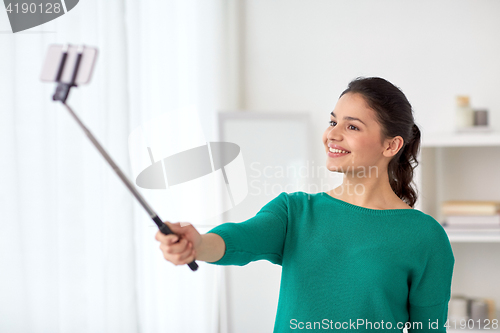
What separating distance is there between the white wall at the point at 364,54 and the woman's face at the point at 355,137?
4.24 feet

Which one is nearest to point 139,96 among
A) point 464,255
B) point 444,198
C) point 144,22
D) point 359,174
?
point 144,22

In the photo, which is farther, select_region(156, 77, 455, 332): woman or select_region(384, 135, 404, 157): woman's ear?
select_region(384, 135, 404, 157): woman's ear

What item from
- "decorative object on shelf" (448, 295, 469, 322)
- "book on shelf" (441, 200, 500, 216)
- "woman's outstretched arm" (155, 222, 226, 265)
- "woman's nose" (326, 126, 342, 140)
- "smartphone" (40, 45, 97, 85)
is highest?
"smartphone" (40, 45, 97, 85)

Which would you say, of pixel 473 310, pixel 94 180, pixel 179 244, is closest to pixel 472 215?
pixel 473 310

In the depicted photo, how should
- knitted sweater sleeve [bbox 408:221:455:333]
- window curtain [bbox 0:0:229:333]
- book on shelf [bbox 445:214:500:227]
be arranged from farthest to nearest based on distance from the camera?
book on shelf [bbox 445:214:500:227] < window curtain [bbox 0:0:229:333] < knitted sweater sleeve [bbox 408:221:455:333]

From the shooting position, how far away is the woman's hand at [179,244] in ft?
2.30

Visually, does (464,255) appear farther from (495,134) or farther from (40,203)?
(40,203)

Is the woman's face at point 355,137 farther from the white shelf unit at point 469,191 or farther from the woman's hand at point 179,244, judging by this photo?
the white shelf unit at point 469,191

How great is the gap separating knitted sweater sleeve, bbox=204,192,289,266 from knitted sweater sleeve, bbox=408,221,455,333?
0.33m

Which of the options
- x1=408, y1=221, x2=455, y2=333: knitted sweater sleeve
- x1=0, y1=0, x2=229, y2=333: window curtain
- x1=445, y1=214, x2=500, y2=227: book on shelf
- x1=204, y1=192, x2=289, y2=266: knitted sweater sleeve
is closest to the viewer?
x1=204, y1=192, x2=289, y2=266: knitted sweater sleeve

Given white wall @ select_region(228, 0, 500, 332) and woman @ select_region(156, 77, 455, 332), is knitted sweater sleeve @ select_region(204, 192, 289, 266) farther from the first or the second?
white wall @ select_region(228, 0, 500, 332)

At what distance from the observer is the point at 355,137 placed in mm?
1090

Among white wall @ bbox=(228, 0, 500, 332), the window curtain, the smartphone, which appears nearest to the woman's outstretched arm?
the smartphone

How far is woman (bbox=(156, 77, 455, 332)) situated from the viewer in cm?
102
